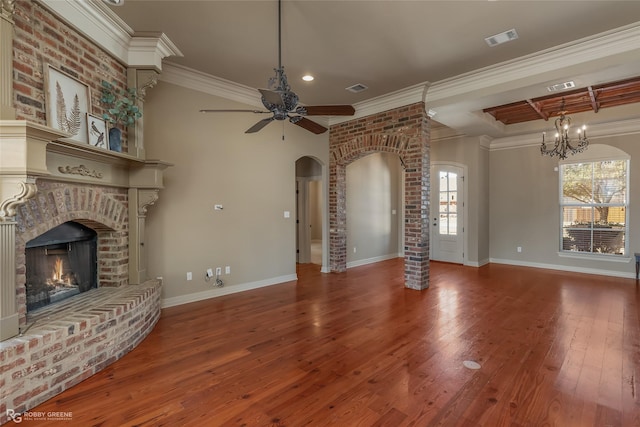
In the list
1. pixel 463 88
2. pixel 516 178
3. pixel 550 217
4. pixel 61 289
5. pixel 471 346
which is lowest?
pixel 471 346

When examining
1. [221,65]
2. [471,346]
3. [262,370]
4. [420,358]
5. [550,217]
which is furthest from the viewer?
[550,217]

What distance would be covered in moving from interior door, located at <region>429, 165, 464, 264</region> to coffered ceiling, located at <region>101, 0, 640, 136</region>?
279 centimetres

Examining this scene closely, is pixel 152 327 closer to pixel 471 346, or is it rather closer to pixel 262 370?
pixel 262 370

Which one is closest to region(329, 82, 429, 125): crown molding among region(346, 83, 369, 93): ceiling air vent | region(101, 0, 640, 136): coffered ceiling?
region(101, 0, 640, 136): coffered ceiling

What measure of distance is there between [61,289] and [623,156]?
8605 mm

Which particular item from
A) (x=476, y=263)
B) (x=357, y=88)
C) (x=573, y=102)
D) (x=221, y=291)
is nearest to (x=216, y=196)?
(x=221, y=291)

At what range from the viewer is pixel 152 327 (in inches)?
127

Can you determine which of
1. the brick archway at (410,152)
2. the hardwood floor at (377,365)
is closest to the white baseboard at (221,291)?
the hardwood floor at (377,365)

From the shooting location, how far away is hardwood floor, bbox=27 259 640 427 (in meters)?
1.92

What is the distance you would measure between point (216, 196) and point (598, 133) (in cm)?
709

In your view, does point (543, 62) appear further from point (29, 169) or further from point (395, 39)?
point (29, 169)

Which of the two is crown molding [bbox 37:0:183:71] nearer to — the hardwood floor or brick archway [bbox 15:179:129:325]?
brick archway [bbox 15:179:129:325]

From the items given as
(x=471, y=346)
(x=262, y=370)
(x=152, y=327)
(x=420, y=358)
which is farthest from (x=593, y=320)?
(x=152, y=327)

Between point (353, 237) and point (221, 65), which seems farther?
point (353, 237)
